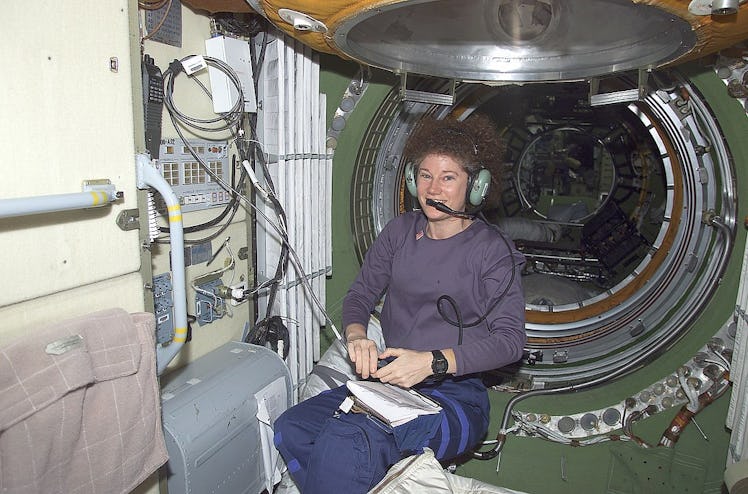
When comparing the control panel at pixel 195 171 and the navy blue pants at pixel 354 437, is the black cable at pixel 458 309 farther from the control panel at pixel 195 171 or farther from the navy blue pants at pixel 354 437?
the control panel at pixel 195 171

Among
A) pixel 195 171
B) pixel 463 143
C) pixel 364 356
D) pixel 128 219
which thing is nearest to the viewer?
pixel 128 219

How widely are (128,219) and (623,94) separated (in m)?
1.98

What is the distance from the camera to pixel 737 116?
2307 millimetres

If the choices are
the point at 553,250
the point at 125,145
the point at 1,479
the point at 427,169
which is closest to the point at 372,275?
the point at 427,169

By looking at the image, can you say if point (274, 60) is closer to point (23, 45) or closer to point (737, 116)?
point (23, 45)

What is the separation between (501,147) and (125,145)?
163 centimetres

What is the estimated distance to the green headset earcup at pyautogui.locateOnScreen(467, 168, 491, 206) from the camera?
224 cm

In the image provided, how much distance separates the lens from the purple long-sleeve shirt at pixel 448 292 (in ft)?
6.81

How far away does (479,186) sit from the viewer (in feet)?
7.34

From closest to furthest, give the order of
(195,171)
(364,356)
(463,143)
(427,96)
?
(364,356) → (195,171) → (463,143) → (427,96)

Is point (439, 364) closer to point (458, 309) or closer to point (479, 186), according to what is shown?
point (458, 309)

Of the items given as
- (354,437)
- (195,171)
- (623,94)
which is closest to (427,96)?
(623,94)

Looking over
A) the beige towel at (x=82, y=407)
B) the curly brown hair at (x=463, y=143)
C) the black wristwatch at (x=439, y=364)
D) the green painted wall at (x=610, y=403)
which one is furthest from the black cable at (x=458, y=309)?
the beige towel at (x=82, y=407)

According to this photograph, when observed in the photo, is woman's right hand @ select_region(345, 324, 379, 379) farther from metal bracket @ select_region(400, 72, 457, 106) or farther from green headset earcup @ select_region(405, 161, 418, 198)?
metal bracket @ select_region(400, 72, 457, 106)
